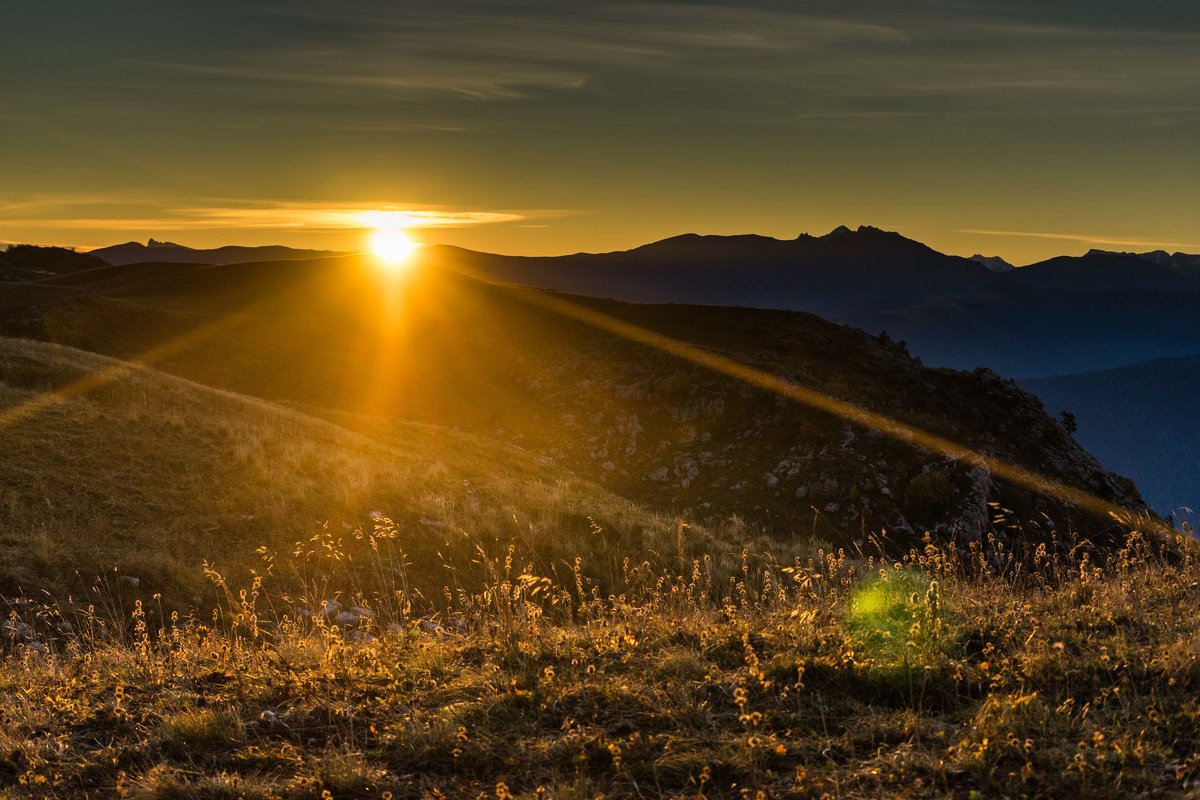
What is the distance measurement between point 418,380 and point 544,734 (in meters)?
37.7

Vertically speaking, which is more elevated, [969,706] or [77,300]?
[77,300]

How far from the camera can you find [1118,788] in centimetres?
385

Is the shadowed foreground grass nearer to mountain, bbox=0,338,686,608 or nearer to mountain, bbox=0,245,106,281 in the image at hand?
mountain, bbox=0,338,686,608

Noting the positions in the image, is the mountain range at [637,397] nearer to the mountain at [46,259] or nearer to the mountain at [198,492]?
the mountain at [198,492]

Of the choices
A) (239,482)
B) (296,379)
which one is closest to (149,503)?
(239,482)

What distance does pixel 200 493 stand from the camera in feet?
50.1

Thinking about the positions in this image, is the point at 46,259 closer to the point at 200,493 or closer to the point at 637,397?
the point at 637,397

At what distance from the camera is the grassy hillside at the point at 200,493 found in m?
12.4

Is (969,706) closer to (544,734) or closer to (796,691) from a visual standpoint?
(796,691)

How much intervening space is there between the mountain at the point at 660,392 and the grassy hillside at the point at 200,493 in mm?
7370

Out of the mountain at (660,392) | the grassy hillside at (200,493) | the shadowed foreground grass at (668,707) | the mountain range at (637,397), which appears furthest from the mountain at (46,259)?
the shadowed foreground grass at (668,707)

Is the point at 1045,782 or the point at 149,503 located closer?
the point at 1045,782

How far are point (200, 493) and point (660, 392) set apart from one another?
23.3 m

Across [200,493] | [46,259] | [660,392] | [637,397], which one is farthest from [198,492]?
[46,259]
